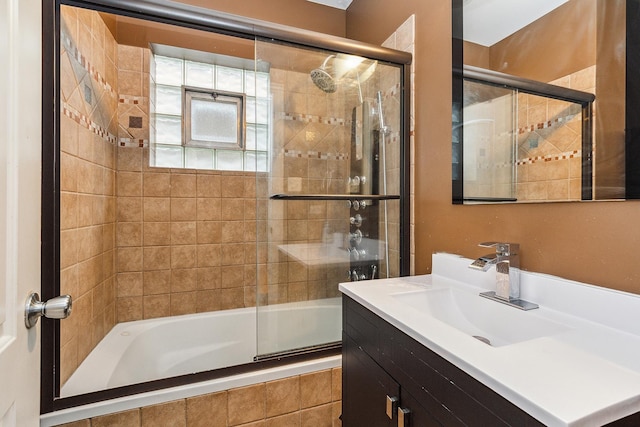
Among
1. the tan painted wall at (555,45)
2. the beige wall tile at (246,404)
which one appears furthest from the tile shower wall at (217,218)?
the tan painted wall at (555,45)

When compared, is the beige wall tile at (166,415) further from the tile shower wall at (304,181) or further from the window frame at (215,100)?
the window frame at (215,100)

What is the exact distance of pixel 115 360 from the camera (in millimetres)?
1533

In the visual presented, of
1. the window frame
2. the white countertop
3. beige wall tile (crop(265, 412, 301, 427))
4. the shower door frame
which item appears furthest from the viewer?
the window frame

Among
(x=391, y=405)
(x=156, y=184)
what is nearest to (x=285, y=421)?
(x=391, y=405)

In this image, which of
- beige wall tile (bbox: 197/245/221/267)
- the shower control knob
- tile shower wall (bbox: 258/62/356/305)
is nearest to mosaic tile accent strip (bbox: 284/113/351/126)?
tile shower wall (bbox: 258/62/356/305)

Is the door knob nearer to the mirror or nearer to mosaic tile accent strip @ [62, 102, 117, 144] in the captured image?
mosaic tile accent strip @ [62, 102, 117, 144]

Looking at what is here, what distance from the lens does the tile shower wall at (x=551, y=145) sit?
0.83 m

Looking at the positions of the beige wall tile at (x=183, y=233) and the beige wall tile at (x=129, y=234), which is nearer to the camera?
the beige wall tile at (x=129, y=234)

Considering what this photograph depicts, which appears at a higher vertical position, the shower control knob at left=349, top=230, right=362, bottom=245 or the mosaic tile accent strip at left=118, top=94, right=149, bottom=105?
the mosaic tile accent strip at left=118, top=94, right=149, bottom=105

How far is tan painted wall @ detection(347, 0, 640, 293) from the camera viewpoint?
755 mm

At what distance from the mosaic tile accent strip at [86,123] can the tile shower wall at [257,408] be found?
4.03 ft

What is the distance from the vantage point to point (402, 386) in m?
0.73

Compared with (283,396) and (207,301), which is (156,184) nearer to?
(207,301)

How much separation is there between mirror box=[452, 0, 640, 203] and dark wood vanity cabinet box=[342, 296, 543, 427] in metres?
0.62
